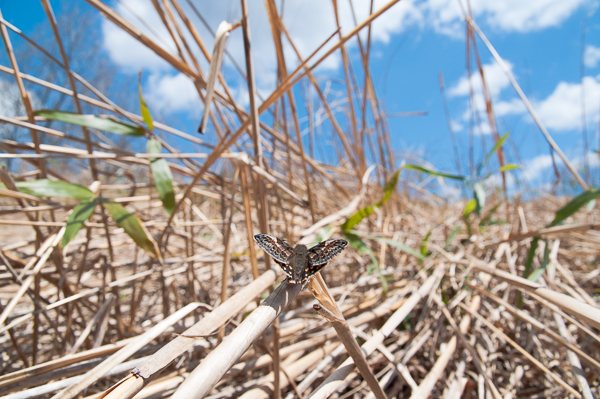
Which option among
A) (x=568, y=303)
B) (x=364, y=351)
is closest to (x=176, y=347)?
(x=364, y=351)

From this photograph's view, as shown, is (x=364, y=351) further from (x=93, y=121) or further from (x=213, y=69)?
(x=93, y=121)

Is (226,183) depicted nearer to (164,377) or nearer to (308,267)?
(164,377)

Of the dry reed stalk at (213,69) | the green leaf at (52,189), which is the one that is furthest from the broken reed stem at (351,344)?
the green leaf at (52,189)

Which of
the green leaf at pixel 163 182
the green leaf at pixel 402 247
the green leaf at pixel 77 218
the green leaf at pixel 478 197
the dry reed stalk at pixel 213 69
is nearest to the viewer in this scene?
the dry reed stalk at pixel 213 69

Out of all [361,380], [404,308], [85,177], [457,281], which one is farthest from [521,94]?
[85,177]

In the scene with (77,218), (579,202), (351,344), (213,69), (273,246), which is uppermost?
(213,69)

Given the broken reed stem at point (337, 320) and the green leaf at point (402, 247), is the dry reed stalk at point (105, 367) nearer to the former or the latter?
the broken reed stem at point (337, 320)
